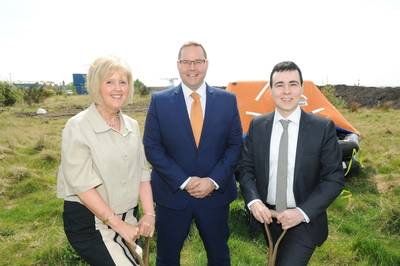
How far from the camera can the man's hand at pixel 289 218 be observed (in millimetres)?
2674

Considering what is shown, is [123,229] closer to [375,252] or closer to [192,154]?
[192,154]

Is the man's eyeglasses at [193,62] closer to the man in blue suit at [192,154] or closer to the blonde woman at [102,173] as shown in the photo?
the man in blue suit at [192,154]

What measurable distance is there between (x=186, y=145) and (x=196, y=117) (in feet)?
0.87

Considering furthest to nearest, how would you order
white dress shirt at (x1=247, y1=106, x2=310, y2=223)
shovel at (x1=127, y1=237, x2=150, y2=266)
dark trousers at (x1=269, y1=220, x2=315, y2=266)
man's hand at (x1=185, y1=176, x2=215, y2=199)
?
man's hand at (x1=185, y1=176, x2=215, y2=199)
white dress shirt at (x1=247, y1=106, x2=310, y2=223)
dark trousers at (x1=269, y1=220, x2=315, y2=266)
shovel at (x1=127, y1=237, x2=150, y2=266)

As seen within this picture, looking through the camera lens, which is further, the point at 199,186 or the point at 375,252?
the point at 375,252

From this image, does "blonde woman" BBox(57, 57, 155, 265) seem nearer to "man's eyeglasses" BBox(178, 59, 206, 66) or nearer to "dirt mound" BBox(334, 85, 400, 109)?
"man's eyeglasses" BBox(178, 59, 206, 66)

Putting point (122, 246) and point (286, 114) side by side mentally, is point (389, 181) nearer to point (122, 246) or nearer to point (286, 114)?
point (286, 114)

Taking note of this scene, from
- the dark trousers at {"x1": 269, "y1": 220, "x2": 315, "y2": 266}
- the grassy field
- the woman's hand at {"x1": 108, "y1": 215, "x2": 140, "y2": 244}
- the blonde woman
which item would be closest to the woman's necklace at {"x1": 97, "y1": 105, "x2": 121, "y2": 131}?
the blonde woman

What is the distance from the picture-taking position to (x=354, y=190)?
21.6ft

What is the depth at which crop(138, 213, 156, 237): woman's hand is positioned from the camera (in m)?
A: 2.62

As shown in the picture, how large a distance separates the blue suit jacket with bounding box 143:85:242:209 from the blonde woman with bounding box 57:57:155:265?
2.25 feet

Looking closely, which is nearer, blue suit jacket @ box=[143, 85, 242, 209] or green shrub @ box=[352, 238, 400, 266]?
blue suit jacket @ box=[143, 85, 242, 209]

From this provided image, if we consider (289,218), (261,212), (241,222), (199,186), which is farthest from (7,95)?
(289,218)

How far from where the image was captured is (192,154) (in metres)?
3.33
